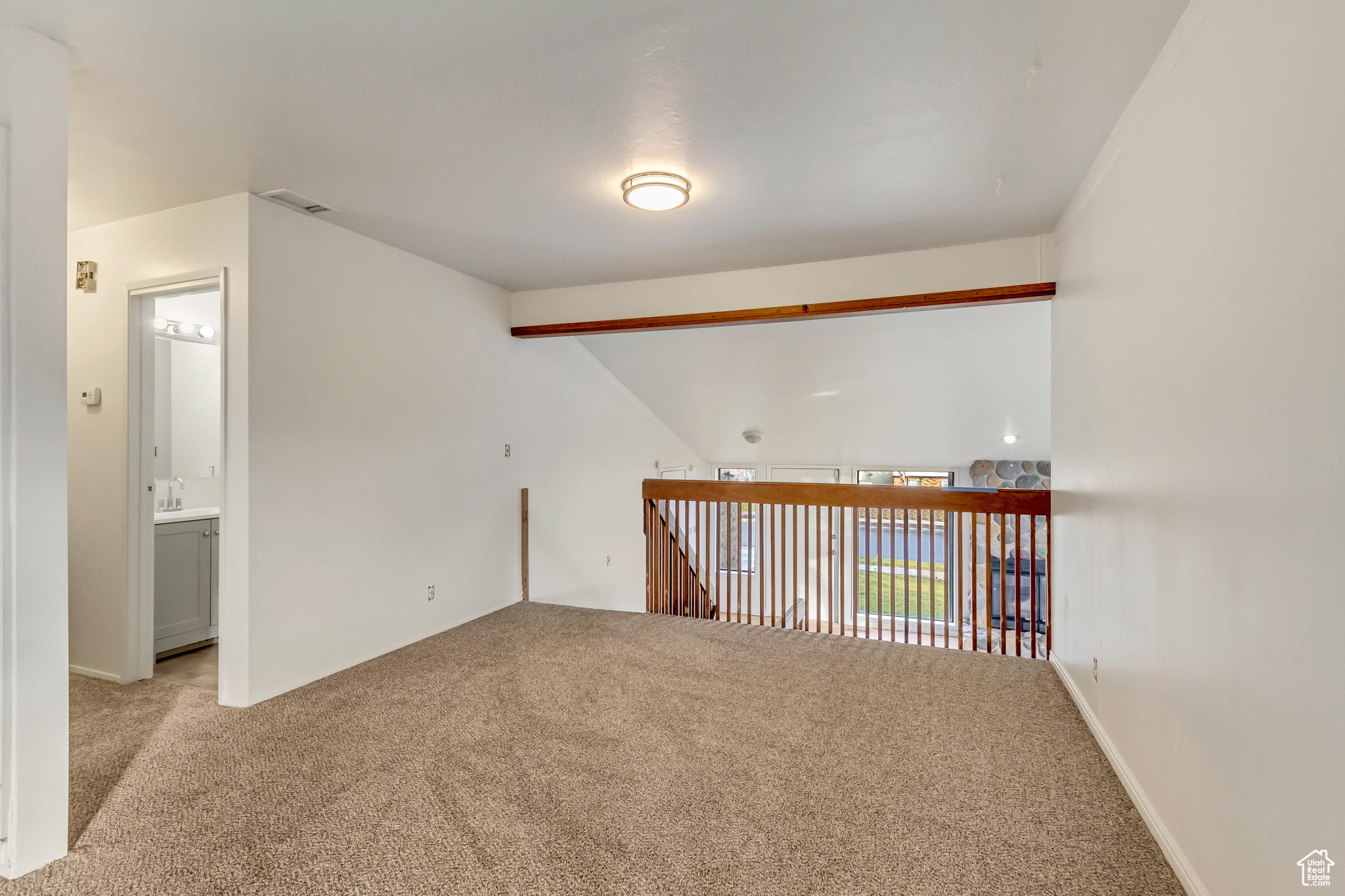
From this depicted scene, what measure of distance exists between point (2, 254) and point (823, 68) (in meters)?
2.48

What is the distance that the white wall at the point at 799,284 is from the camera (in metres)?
3.75

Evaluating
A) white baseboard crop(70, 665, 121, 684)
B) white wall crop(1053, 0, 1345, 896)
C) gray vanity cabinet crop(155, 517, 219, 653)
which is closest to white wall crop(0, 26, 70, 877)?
white baseboard crop(70, 665, 121, 684)

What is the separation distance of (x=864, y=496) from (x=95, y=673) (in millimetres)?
4606

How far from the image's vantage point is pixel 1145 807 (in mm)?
2057

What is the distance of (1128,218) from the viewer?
2.26 metres

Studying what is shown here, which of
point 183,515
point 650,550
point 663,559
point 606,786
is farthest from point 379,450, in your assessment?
point 606,786

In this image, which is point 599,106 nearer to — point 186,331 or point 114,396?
point 114,396

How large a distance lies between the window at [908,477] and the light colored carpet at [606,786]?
180 inches

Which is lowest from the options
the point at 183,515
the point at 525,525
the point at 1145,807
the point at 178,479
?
the point at 1145,807

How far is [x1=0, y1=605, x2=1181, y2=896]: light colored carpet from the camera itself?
1.83m

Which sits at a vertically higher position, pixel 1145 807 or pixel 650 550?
pixel 650 550

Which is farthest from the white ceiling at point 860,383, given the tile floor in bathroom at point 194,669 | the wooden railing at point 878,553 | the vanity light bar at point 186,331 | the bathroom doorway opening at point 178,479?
the tile floor in bathroom at point 194,669

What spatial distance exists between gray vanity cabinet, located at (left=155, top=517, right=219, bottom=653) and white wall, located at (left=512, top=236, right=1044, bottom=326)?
2.56 m

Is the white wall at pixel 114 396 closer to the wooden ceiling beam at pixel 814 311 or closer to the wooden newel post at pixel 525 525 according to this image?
the wooden ceiling beam at pixel 814 311
